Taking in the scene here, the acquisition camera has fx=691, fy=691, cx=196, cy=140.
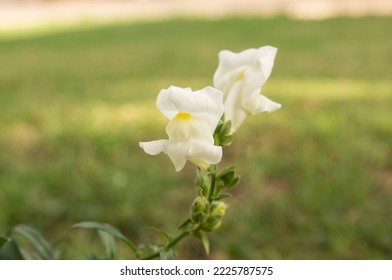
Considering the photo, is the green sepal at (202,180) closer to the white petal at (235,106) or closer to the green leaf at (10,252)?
the white petal at (235,106)

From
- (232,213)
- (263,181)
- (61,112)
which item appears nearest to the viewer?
(232,213)

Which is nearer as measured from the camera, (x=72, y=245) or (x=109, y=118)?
(x=72, y=245)

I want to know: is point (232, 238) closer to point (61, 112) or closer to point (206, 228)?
point (206, 228)

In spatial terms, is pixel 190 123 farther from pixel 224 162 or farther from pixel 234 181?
pixel 224 162

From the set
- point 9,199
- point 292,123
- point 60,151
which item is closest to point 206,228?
point 9,199

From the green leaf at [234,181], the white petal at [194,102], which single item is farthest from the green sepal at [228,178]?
the white petal at [194,102]

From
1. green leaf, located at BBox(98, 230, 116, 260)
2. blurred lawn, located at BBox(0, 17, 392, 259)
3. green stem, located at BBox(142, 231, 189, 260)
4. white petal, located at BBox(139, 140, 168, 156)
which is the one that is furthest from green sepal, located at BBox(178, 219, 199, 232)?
blurred lawn, located at BBox(0, 17, 392, 259)

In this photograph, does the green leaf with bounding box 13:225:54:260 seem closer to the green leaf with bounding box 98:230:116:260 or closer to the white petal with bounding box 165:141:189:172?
the green leaf with bounding box 98:230:116:260
